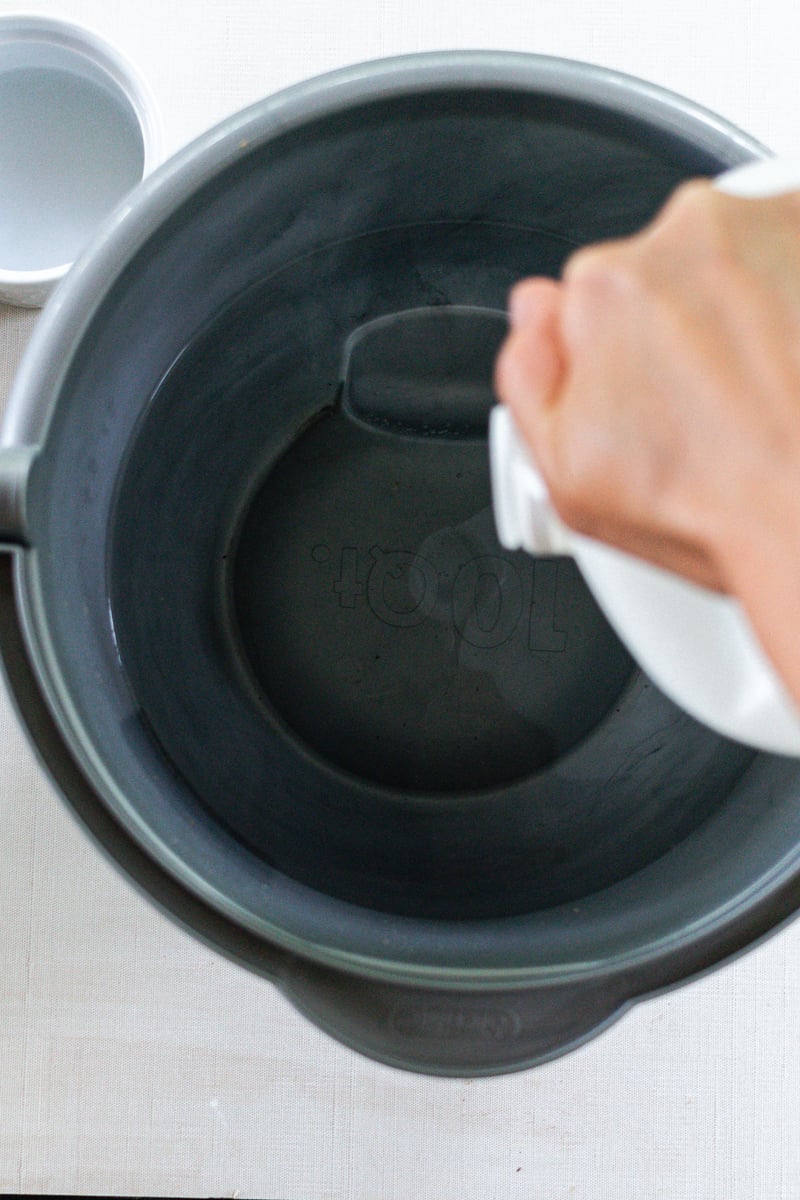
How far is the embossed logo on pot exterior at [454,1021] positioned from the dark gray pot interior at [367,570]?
3 centimetres

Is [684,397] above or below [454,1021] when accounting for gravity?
above

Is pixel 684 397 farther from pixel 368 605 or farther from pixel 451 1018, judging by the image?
pixel 368 605

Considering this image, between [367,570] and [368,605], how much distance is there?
2 centimetres

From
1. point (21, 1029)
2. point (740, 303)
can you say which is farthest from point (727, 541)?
point (21, 1029)

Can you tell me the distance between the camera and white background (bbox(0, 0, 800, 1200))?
59 cm

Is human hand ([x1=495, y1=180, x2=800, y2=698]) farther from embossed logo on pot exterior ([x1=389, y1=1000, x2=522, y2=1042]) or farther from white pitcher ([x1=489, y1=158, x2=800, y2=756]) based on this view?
embossed logo on pot exterior ([x1=389, y1=1000, x2=522, y2=1042])

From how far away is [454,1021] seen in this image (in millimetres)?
423

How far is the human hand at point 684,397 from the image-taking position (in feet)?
0.66

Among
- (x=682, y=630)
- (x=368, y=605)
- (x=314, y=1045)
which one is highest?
(x=368, y=605)

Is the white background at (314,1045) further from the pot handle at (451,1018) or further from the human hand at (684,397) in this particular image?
the human hand at (684,397)

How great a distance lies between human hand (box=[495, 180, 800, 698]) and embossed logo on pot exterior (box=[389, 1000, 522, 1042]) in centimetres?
25

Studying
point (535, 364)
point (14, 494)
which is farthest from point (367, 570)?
point (535, 364)

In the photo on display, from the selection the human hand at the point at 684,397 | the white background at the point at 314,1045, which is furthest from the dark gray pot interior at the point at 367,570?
the human hand at the point at 684,397

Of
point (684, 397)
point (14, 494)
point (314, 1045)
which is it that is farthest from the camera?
point (314, 1045)
